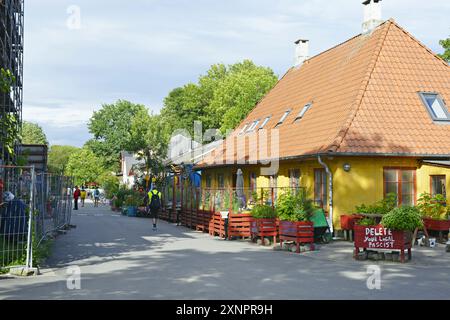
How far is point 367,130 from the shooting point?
19.8 meters

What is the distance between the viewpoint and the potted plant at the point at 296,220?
53.5ft

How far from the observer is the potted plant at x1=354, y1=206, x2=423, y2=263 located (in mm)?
13531

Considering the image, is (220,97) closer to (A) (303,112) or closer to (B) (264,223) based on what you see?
(A) (303,112)

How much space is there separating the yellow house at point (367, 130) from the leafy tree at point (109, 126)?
70852 mm

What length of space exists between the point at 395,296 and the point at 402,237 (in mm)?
4614

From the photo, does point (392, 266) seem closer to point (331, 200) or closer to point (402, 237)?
point (402, 237)

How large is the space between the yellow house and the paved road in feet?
9.42

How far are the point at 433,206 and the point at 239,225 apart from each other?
248 inches

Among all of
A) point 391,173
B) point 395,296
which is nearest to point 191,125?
point 391,173

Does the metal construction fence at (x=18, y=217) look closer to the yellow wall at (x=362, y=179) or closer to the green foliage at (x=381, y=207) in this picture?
the green foliage at (x=381, y=207)

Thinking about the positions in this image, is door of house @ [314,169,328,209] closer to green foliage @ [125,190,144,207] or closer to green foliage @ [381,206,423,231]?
green foliage @ [381,206,423,231]
